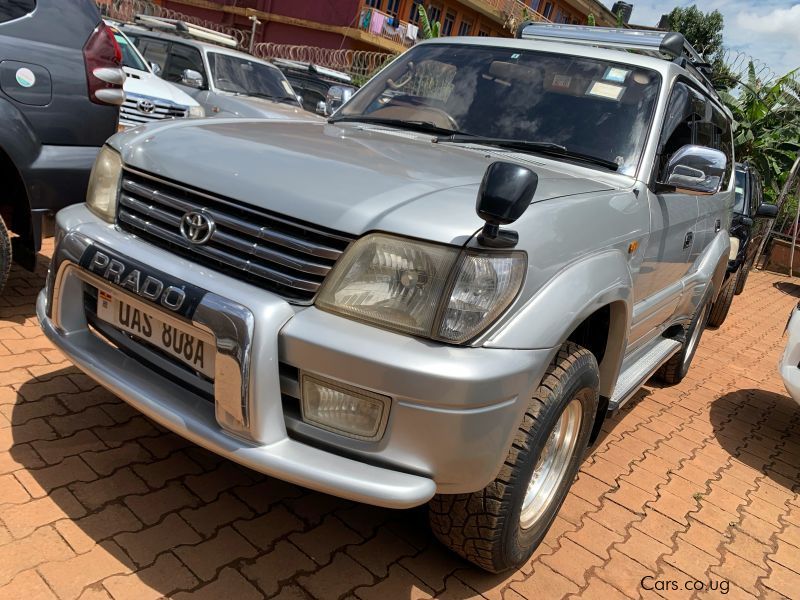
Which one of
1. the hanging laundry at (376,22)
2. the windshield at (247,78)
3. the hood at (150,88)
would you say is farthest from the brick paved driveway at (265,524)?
the hanging laundry at (376,22)

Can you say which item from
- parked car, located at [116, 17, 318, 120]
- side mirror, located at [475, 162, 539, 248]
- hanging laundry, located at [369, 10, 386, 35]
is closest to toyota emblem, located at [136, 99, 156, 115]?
parked car, located at [116, 17, 318, 120]

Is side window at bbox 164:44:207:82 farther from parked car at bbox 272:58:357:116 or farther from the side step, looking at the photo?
the side step

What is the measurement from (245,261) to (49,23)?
91.3 inches

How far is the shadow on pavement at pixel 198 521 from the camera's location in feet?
7.32

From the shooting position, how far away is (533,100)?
10.2ft

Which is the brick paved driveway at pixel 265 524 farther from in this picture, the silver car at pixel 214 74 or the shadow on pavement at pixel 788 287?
the shadow on pavement at pixel 788 287

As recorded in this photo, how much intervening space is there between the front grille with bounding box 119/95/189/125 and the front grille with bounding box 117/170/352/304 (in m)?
5.28

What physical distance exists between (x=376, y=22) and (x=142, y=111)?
20.5m

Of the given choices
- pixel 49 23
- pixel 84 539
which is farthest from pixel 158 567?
pixel 49 23

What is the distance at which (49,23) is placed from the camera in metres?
3.43

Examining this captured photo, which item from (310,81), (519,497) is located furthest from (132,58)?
(519,497)

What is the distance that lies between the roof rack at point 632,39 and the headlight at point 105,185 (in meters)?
2.45

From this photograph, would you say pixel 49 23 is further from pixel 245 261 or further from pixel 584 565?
pixel 584 565

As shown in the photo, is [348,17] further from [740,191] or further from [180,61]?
[740,191]
